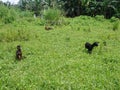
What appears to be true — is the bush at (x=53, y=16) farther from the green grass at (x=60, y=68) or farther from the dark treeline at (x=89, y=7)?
the dark treeline at (x=89, y=7)

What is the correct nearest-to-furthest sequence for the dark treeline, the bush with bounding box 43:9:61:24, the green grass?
the green grass < the bush with bounding box 43:9:61:24 < the dark treeline

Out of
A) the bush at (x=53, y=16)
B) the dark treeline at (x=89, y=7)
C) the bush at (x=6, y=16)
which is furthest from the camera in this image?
the dark treeline at (x=89, y=7)

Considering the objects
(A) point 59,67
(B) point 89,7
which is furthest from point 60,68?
(B) point 89,7

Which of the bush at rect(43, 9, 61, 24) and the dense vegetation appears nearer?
the dense vegetation

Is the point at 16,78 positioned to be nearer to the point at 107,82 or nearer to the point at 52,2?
the point at 107,82

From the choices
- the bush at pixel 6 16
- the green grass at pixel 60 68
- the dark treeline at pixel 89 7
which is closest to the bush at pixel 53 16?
the bush at pixel 6 16

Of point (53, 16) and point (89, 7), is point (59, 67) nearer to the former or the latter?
point (53, 16)

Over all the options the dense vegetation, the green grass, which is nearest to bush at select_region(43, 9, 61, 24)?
the dense vegetation

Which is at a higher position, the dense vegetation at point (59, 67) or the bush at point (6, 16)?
the bush at point (6, 16)

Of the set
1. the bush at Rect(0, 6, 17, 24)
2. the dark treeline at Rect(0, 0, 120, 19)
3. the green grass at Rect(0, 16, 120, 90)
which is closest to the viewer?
the green grass at Rect(0, 16, 120, 90)

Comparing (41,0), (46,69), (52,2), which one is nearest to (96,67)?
(46,69)

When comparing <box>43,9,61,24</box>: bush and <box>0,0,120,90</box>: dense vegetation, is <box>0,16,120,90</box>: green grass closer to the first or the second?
<box>0,0,120,90</box>: dense vegetation

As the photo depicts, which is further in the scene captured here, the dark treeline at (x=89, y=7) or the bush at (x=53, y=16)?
the dark treeline at (x=89, y=7)

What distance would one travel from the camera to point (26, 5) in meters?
49.8
